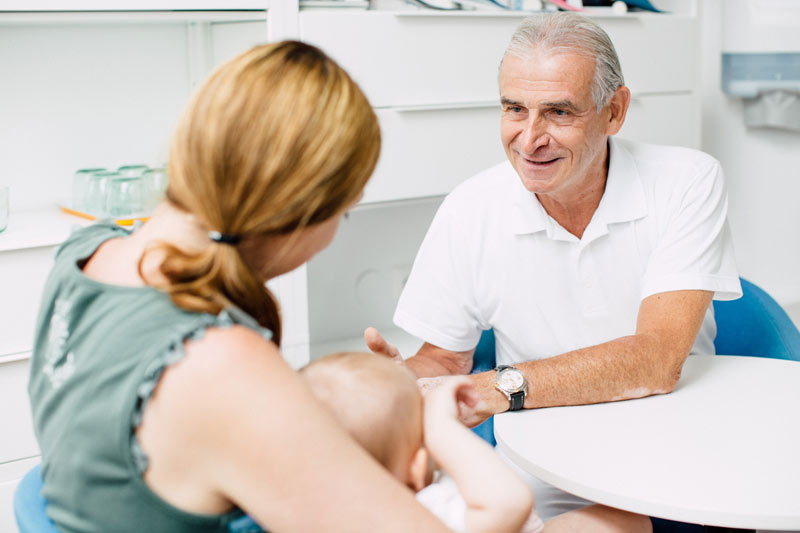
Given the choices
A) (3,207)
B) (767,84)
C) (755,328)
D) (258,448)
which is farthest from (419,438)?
(767,84)

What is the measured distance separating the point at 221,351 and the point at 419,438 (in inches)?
12.3

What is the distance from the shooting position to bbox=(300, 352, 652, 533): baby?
981 millimetres

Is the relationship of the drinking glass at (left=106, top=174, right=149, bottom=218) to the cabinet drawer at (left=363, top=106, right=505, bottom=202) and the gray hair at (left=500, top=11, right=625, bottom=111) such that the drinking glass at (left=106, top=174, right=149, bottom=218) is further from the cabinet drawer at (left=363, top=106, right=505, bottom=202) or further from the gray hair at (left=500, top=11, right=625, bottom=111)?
the gray hair at (left=500, top=11, right=625, bottom=111)

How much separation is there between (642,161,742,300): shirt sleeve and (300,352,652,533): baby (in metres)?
0.76

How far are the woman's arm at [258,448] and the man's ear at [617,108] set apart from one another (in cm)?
117

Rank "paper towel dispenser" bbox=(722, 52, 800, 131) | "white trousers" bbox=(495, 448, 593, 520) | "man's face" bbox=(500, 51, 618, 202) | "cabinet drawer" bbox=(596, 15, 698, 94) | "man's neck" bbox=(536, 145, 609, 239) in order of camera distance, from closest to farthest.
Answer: "white trousers" bbox=(495, 448, 593, 520)
"man's face" bbox=(500, 51, 618, 202)
"man's neck" bbox=(536, 145, 609, 239)
"cabinet drawer" bbox=(596, 15, 698, 94)
"paper towel dispenser" bbox=(722, 52, 800, 131)

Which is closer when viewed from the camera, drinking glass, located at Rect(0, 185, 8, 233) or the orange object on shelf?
drinking glass, located at Rect(0, 185, 8, 233)

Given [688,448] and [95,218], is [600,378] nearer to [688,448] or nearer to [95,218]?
[688,448]

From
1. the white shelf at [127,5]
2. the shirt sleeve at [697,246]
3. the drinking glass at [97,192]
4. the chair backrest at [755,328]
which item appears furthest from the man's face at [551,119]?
the drinking glass at [97,192]

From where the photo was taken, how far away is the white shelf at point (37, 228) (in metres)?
2.01

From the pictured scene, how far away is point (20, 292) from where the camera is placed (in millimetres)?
2029

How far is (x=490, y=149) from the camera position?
2.62 m

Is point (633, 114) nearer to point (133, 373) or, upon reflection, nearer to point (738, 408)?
point (738, 408)

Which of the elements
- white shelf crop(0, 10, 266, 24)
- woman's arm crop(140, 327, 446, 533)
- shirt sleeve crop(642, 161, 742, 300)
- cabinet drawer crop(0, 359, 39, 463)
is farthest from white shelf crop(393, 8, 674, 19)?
woman's arm crop(140, 327, 446, 533)
